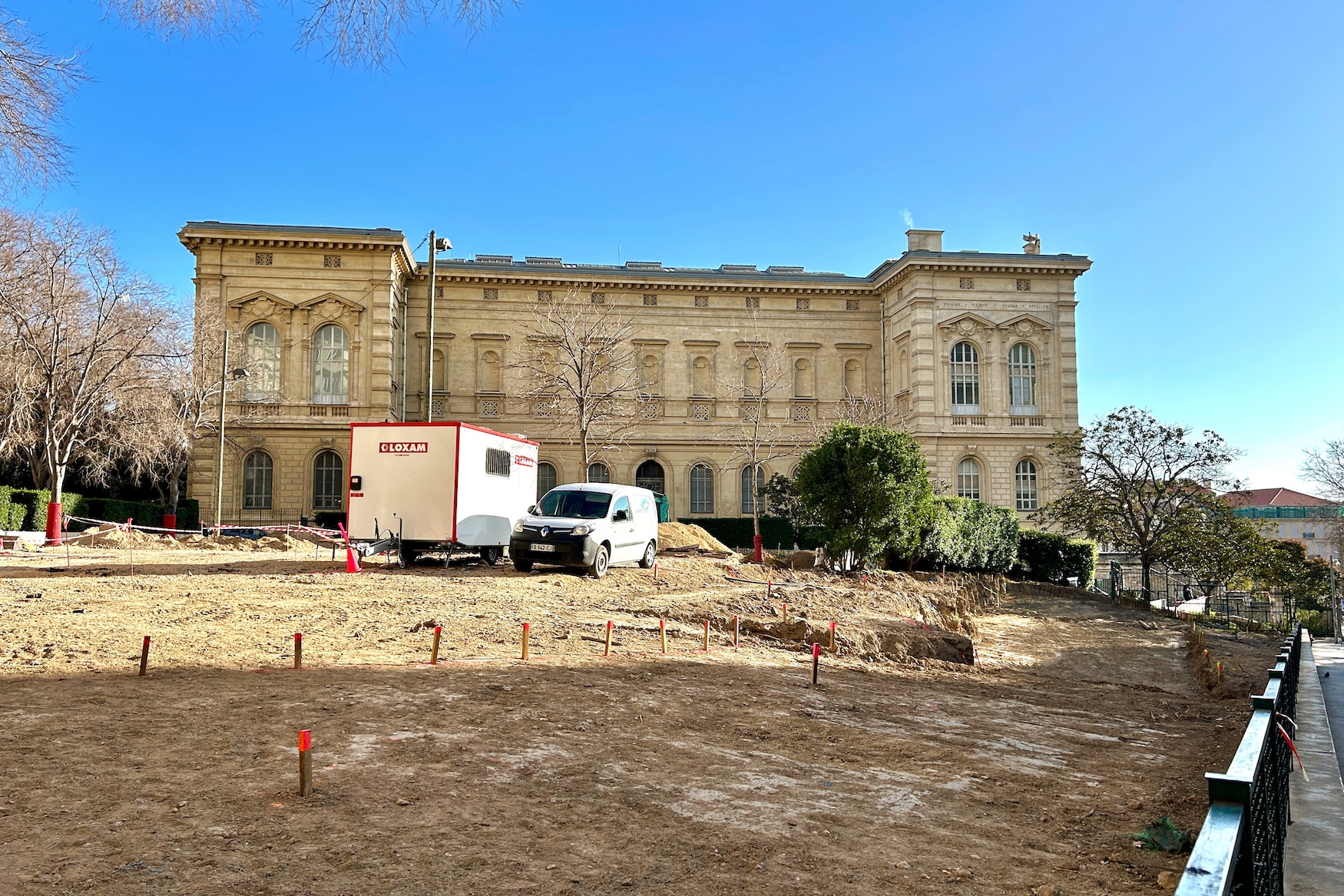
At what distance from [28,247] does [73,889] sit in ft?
91.9

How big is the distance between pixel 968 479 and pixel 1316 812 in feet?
121

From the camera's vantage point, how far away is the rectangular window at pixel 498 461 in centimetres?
1917

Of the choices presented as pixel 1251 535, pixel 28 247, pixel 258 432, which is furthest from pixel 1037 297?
pixel 28 247

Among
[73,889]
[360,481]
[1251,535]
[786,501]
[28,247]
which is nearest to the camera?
[73,889]

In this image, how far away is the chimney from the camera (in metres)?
42.4

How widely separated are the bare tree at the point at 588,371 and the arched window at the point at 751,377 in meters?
5.20

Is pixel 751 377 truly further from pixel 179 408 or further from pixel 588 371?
pixel 179 408

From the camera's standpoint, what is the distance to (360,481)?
59.4ft

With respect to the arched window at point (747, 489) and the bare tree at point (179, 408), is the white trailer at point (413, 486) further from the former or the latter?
the arched window at point (747, 489)

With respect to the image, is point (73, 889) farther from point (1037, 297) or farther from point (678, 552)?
point (1037, 297)

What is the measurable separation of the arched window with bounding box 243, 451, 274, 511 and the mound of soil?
18037mm

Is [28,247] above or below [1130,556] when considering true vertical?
above

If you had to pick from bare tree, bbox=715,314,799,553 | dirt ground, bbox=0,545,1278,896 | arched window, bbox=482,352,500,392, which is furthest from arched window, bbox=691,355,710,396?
dirt ground, bbox=0,545,1278,896

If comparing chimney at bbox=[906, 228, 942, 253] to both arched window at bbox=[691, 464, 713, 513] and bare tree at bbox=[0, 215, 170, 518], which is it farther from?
bare tree at bbox=[0, 215, 170, 518]
